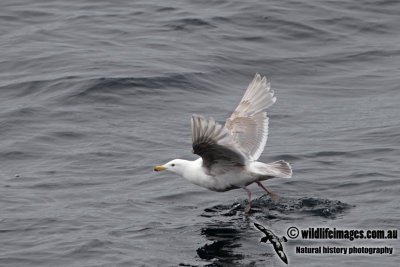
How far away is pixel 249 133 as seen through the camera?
11.9 metres

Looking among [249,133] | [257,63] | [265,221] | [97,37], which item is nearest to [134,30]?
[97,37]

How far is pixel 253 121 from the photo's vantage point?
475 inches

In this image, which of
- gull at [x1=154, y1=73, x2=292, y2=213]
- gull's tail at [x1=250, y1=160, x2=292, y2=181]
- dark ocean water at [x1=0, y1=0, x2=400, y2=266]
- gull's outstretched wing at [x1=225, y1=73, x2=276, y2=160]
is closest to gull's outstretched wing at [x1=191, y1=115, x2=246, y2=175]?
gull at [x1=154, y1=73, x2=292, y2=213]

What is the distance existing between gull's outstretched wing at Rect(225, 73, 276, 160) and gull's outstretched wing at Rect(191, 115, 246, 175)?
2.07 ft

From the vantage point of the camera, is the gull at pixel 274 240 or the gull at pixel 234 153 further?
the gull at pixel 234 153

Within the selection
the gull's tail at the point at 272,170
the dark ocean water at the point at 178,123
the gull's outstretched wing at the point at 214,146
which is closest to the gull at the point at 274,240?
the dark ocean water at the point at 178,123

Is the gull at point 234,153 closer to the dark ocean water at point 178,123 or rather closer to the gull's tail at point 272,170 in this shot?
the gull's tail at point 272,170

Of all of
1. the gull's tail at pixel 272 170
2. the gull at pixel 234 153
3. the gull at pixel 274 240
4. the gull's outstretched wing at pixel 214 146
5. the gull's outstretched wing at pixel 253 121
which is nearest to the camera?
the gull at pixel 274 240

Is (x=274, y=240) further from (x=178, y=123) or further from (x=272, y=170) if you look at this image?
(x=178, y=123)

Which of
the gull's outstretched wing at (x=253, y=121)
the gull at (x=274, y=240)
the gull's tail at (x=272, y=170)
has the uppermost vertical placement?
the gull's outstretched wing at (x=253, y=121)

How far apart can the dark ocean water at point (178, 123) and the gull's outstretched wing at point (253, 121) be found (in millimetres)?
854

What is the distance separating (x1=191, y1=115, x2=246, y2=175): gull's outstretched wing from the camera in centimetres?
974

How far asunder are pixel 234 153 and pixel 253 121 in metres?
1.48

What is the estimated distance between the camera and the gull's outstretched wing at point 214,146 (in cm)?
974
